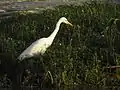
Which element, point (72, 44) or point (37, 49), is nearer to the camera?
point (37, 49)

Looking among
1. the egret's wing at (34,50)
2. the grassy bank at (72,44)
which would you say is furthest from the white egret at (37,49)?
the grassy bank at (72,44)

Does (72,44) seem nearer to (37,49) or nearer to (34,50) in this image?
(37,49)

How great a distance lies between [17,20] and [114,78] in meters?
6.39

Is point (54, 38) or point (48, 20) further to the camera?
point (48, 20)

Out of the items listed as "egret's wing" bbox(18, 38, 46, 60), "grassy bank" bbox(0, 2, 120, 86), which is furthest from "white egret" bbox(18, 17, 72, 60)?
"grassy bank" bbox(0, 2, 120, 86)

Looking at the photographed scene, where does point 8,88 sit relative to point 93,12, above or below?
below

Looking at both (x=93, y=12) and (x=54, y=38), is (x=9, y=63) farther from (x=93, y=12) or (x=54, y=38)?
(x=93, y=12)

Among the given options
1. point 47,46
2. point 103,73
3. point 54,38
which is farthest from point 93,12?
point 103,73

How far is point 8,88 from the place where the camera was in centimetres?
1227

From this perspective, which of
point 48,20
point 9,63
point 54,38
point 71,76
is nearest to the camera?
point 71,76

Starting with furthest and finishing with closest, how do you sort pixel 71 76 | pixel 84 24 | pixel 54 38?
pixel 84 24, pixel 54 38, pixel 71 76

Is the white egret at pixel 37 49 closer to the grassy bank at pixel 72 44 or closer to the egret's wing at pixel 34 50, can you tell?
the egret's wing at pixel 34 50

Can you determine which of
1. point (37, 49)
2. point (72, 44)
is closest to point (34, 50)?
point (37, 49)

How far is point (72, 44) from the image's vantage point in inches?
550
